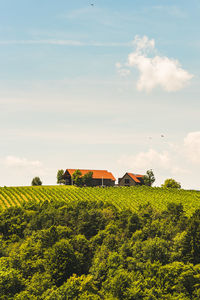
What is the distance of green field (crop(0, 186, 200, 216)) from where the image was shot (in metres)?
93.1

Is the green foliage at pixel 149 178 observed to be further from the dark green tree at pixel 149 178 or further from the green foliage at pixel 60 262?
the green foliage at pixel 60 262

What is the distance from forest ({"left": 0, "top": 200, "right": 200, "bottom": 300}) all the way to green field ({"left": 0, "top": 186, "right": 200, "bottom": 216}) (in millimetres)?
13330

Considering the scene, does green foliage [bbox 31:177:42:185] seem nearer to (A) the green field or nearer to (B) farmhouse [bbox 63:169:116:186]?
(B) farmhouse [bbox 63:169:116:186]

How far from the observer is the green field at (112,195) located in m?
93.1

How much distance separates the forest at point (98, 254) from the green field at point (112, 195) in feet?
43.7

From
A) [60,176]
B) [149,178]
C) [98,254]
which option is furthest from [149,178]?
[98,254]

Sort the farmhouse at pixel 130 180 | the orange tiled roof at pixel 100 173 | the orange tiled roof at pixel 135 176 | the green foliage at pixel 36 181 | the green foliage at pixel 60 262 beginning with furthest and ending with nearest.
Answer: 1. the orange tiled roof at pixel 135 176
2. the farmhouse at pixel 130 180
3. the orange tiled roof at pixel 100 173
4. the green foliage at pixel 36 181
5. the green foliage at pixel 60 262

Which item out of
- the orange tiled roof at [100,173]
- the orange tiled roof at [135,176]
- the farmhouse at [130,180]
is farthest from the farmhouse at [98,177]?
the orange tiled roof at [135,176]

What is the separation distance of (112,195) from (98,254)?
136ft

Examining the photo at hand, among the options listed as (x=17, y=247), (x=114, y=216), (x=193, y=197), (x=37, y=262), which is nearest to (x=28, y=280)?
(x=37, y=262)

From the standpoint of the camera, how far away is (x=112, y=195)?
102188 millimetres

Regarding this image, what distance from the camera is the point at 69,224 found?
251 ft

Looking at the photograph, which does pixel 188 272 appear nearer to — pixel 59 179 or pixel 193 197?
pixel 193 197

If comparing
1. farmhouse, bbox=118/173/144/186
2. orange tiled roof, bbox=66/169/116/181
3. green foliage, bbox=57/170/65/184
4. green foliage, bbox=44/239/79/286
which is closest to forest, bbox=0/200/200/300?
green foliage, bbox=44/239/79/286
